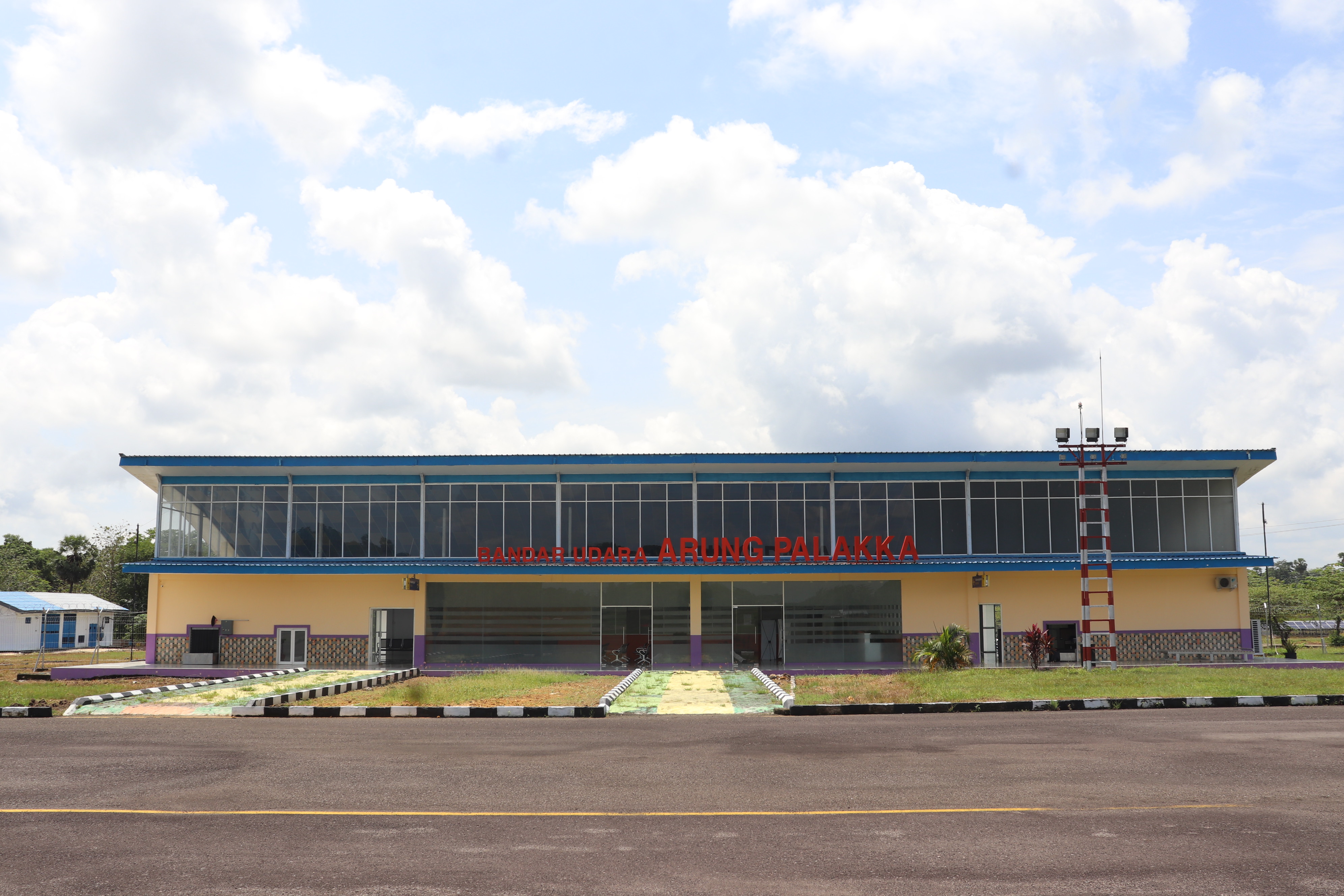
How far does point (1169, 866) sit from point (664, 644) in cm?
3089

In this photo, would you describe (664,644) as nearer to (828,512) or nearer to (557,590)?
(557,590)

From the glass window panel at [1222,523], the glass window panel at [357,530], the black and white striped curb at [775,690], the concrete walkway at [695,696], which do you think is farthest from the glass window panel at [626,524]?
the glass window panel at [1222,523]

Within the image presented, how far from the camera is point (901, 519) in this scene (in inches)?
1596

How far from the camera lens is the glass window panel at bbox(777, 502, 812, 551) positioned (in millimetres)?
40375

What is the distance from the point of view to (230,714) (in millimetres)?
22266

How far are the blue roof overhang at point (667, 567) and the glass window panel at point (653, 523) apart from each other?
84.0 inches

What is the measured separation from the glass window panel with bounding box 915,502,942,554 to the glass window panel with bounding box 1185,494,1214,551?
9535 millimetres

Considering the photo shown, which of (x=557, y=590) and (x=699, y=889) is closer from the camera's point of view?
(x=699, y=889)

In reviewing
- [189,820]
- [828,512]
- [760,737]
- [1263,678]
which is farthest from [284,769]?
[828,512]

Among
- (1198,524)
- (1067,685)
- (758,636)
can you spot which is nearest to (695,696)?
(1067,685)

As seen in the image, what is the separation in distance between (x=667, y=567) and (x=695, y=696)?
463 inches

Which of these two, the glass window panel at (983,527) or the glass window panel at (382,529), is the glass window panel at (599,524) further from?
the glass window panel at (983,527)

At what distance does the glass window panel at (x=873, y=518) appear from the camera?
40469 millimetres

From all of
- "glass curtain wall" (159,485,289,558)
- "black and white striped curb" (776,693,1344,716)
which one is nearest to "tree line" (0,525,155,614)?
"glass curtain wall" (159,485,289,558)
